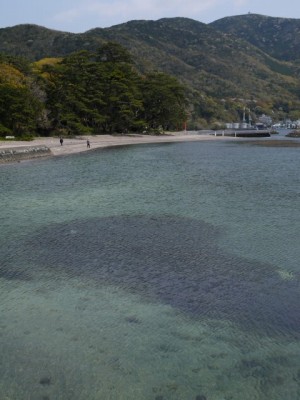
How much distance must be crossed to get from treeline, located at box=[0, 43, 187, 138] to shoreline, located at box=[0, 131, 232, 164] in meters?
3.10

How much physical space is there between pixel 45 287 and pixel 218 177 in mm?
24080

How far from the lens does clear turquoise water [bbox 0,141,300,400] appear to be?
6914 millimetres

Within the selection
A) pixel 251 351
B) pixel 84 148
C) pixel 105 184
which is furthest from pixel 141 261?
pixel 84 148

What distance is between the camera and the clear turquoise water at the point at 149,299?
6.91m

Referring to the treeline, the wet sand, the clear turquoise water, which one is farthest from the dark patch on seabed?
the treeline

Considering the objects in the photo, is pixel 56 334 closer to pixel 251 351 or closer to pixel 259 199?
pixel 251 351

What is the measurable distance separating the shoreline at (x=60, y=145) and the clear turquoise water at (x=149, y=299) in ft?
78.8

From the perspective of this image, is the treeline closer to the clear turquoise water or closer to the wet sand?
the wet sand

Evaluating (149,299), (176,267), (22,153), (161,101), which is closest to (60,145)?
(22,153)

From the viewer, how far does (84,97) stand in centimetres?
7531

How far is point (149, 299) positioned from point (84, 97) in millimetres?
69650

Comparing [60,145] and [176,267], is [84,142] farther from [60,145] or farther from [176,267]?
[176,267]

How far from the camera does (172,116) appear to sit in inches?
3617

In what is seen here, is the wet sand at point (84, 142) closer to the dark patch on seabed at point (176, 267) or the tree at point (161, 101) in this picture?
the tree at point (161, 101)
